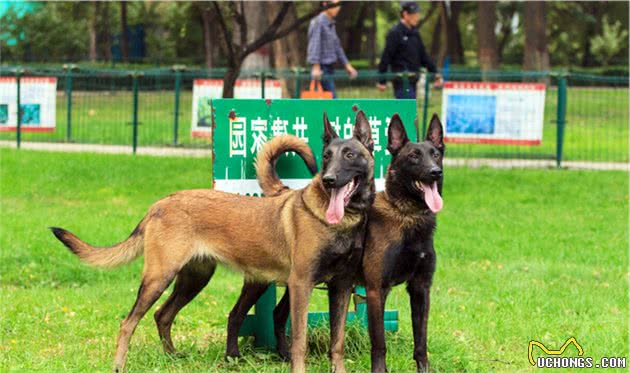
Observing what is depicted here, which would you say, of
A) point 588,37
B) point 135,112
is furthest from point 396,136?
point 588,37

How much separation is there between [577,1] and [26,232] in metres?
44.4

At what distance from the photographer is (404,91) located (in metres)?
16.3

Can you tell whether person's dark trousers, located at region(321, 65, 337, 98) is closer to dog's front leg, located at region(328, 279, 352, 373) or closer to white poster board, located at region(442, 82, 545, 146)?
white poster board, located at region(442, 82, 545, 146)

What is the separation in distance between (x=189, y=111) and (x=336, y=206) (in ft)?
47.7

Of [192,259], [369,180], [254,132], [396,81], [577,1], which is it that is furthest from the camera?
[577,1]

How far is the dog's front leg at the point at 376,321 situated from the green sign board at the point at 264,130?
4.01ft

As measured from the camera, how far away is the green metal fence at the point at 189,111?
18.1 m

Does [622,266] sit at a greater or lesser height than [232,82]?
lesser

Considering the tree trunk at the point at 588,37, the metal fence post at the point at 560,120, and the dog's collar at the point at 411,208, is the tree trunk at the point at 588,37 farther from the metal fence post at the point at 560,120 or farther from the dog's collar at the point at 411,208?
the dog's collar at the point at 411,208

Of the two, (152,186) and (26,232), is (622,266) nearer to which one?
(26,232)

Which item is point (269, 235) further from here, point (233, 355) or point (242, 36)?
point (242, 36)

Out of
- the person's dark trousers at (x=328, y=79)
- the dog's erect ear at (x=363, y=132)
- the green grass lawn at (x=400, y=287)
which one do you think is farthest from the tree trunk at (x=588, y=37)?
the dog's erect ear at (x=363, y=132)

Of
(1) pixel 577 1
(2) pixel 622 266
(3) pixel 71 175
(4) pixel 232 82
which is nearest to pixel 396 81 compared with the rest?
(4) pixel 232 82

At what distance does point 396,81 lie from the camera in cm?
1659
